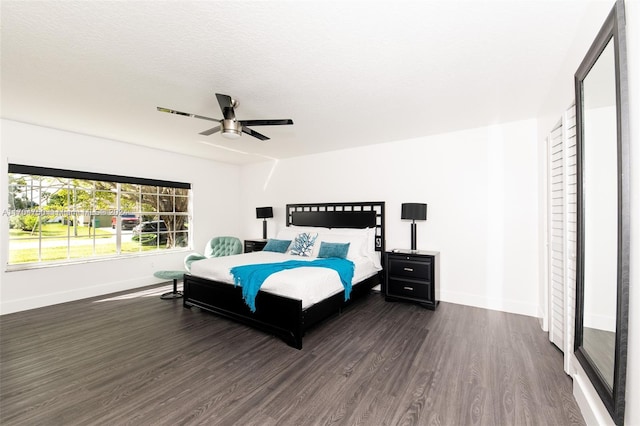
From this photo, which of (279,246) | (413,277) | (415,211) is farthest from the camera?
(279,246)

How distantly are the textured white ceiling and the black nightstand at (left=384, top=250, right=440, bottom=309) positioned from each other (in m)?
1.97

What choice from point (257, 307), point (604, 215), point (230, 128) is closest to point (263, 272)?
point (257, 307)

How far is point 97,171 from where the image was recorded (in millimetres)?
4562

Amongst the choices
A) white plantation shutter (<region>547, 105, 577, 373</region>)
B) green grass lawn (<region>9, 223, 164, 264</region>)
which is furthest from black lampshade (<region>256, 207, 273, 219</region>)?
white plantation shutter (<region>547, 105, 577, 373</region>)

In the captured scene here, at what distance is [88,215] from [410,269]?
544 cm

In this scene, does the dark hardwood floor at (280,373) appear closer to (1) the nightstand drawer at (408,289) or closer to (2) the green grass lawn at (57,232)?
(1) the nightstand drawer at (408,289)

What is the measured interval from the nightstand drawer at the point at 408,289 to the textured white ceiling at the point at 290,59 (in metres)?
2.35

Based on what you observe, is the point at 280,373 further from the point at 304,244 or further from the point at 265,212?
the point at 265,212

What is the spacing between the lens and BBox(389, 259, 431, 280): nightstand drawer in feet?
12.7

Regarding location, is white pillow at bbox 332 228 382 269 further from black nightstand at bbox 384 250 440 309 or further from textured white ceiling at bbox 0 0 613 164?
textured white ceiling at bbox 0 0 613 164

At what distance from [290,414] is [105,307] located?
3.65 metres

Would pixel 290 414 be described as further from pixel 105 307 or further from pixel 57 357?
pixel 105 307

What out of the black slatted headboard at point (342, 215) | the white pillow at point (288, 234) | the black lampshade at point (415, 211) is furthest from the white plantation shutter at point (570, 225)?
the white pillow at point (288, 234)

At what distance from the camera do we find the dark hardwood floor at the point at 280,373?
6.03ft
